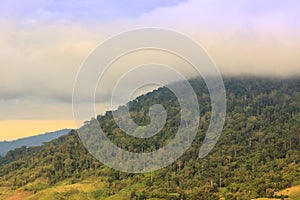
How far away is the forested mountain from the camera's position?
7811 cm

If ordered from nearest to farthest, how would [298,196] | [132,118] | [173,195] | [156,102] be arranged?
[298,196] < [173,195] < [132,118] < [156,102]

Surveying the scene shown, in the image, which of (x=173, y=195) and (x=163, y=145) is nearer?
(x=173, y=195)

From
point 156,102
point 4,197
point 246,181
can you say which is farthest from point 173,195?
Answer: point 156,102

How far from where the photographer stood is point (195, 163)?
89500 mm

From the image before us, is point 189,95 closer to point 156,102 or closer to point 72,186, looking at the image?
point 156,102

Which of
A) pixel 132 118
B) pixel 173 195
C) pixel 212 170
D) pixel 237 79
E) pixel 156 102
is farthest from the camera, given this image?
pixel 237 79

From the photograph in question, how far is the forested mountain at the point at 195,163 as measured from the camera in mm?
78113

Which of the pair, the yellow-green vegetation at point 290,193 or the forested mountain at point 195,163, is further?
the forested mountain at point 195,163

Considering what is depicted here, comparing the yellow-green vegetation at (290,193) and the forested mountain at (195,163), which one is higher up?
the forested mountain at (195,163)

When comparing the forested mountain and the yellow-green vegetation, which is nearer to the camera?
the yellow-green vegetation

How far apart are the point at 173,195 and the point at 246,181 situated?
1247 cm

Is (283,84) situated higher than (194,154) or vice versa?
(283,84)

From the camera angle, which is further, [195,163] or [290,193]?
[195,163]

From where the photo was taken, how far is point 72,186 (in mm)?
86562
